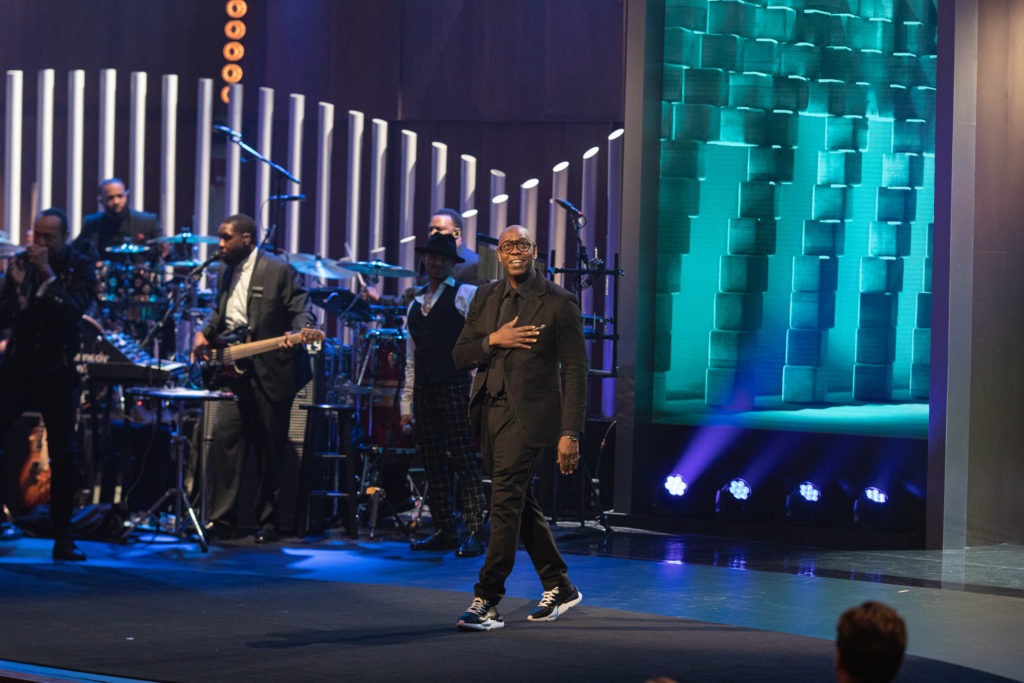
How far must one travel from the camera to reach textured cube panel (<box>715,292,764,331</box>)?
1028cm

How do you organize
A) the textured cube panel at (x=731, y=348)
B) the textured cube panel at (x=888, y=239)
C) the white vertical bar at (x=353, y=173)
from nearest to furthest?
the textured cube panel at (x=888, y=239)
the textured cube panel at (x=731, y=348)
the white vertical bar at (x=353, y=173)

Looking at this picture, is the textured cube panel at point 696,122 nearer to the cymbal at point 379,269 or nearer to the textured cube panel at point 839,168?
the textured cube panel at point 839,168

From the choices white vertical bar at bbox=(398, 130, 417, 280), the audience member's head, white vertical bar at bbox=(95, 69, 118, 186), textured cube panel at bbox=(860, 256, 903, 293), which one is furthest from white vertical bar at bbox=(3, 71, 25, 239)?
the audience member's head

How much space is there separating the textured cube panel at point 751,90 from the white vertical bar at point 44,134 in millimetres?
6128

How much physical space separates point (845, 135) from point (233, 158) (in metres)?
5.37

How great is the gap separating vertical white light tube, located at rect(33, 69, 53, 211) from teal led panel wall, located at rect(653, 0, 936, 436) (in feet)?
18.7

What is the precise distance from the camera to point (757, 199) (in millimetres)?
10266

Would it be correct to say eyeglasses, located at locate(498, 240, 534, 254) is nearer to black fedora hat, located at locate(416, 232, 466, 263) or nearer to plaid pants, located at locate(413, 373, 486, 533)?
black fedora hat, located at locate(416, 232, 466, 263)

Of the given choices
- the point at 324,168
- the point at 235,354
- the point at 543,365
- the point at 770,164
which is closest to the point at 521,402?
the point at 543,365

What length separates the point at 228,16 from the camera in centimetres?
1334

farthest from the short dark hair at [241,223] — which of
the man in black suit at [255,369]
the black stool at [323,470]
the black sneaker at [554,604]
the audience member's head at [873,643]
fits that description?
the audience member's head at [873,643]

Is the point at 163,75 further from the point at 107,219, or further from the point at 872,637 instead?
the point at 872,637

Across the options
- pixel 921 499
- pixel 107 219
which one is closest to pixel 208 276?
pixel 107 219

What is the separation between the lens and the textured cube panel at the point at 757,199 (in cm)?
1023
